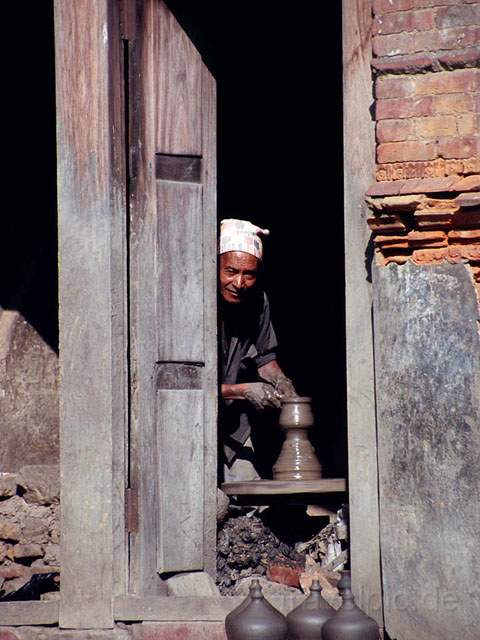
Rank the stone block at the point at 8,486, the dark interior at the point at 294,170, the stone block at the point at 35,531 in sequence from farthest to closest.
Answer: the dark interior at the point at 294,170 < the stone block at the point at 8,486 < the stone block at the point at 35,531

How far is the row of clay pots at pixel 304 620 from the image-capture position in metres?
6.02

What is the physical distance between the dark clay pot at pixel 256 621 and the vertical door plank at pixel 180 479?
A: 2.12 feet

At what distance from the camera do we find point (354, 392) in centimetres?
641

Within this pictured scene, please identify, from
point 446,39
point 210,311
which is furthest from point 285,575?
point 446,39

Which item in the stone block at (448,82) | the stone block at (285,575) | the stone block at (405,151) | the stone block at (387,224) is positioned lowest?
the stone block at (285,575)

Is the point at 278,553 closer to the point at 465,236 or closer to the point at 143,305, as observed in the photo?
the point at 143,305

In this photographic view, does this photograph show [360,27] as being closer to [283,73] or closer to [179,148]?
[179,148]

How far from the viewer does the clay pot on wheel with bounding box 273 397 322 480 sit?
795cm

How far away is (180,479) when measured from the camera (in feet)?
22.7

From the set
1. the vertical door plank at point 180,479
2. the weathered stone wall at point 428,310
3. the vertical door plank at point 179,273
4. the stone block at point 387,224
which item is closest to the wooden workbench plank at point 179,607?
the vertical door plank at point 180,479

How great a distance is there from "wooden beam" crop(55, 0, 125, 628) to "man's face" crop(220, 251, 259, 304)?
1281mm

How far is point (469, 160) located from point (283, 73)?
4174mm

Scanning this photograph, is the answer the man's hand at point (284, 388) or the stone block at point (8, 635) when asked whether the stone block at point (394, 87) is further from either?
the stone block at point (8, 635)

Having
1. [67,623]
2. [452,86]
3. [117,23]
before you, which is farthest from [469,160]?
[67,623]
